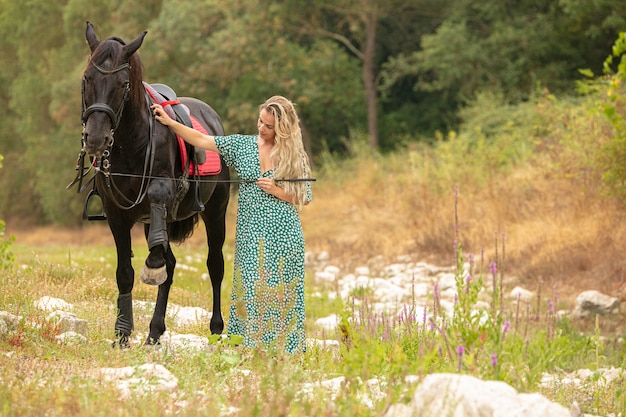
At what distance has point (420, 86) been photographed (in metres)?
32.8

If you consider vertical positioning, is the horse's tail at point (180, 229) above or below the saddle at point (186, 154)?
below

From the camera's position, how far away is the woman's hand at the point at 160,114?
750cm

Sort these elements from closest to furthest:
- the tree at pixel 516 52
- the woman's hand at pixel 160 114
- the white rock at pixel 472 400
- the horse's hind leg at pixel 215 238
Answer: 1. the white rock at pixel 472 400
2. the woman's hand at pixel 160 114
3. the horse's hind leg at pixel 215 238
4. the tree at pixel 516 52

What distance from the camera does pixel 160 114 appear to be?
24.8 feet

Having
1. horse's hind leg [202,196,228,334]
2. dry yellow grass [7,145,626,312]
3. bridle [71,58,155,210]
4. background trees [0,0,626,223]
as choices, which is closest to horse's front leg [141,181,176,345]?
bridle [71,58,155,210]

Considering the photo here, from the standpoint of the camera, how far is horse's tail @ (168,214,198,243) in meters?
8.83

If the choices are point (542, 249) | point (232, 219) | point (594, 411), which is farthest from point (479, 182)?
point (594, 411)

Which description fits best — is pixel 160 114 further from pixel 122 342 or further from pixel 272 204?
pixel 122 342

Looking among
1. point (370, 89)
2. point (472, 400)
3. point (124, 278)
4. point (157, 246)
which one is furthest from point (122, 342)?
point (370, 89)

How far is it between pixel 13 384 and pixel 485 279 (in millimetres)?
10203

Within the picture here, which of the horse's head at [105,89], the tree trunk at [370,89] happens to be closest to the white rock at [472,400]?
the horse's head at [105,89]

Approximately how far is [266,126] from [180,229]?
212 centimetres

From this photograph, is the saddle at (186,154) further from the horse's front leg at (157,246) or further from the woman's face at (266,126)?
the woman's face at (266,126)

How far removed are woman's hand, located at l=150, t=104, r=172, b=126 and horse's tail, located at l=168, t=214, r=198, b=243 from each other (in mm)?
1543
